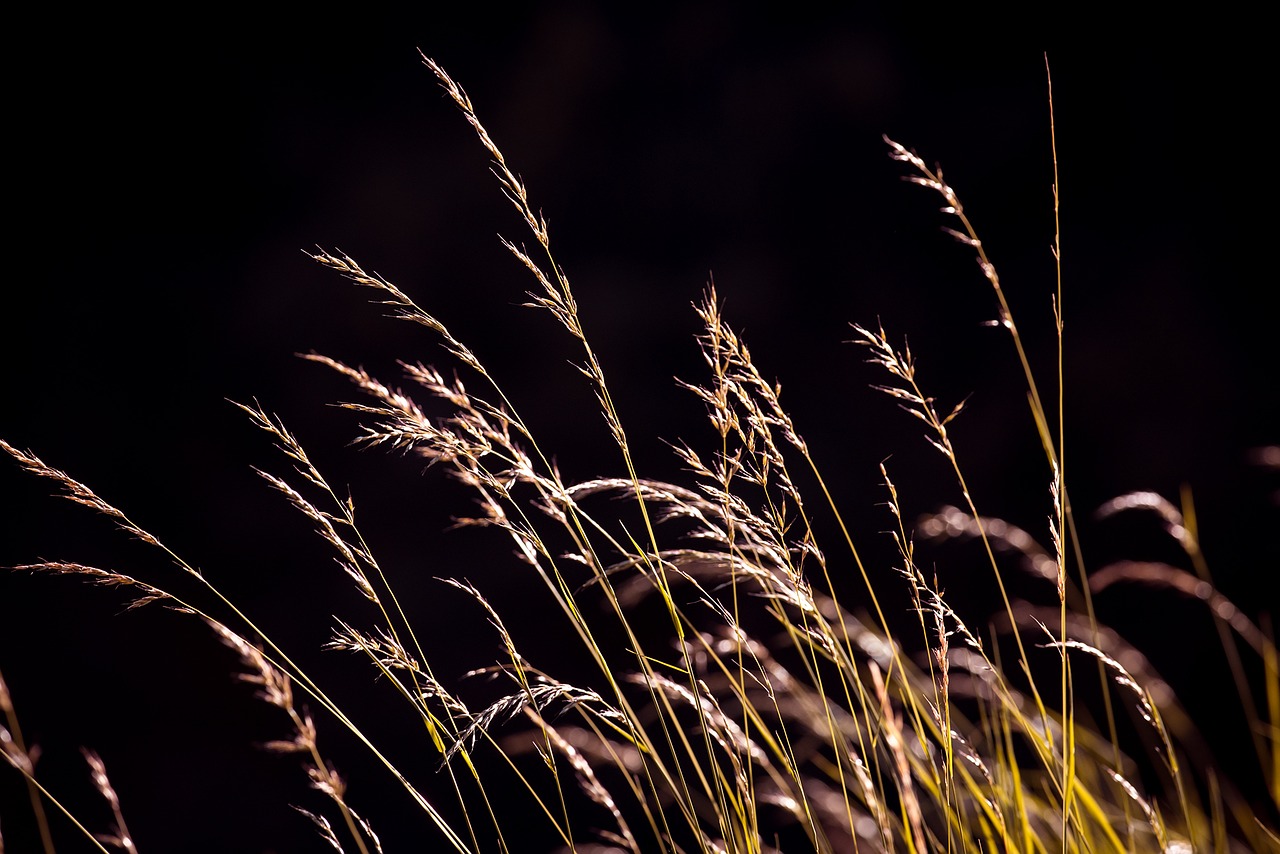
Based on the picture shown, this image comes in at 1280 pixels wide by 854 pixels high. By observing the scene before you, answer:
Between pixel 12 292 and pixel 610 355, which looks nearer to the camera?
pixel 12 292

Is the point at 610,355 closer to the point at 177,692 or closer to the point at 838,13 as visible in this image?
the point at 838,13

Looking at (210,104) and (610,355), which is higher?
(210,104)

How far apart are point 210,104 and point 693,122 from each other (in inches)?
62.9

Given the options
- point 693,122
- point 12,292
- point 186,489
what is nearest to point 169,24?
point 12,292

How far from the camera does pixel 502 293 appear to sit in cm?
292

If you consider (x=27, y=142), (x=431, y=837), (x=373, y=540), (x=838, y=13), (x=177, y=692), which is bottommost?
(x=431, y=837)

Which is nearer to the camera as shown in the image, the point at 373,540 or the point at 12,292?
the point at 12,292

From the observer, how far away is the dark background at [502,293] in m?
2.74

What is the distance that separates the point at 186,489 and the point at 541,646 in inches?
50.8

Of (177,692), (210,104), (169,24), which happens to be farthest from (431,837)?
(169,24)

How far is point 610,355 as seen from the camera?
295cm

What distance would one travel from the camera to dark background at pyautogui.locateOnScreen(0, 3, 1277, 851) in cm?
274

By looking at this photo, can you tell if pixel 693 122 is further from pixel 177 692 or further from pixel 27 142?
pixel 177 692

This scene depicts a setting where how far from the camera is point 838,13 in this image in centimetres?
295
